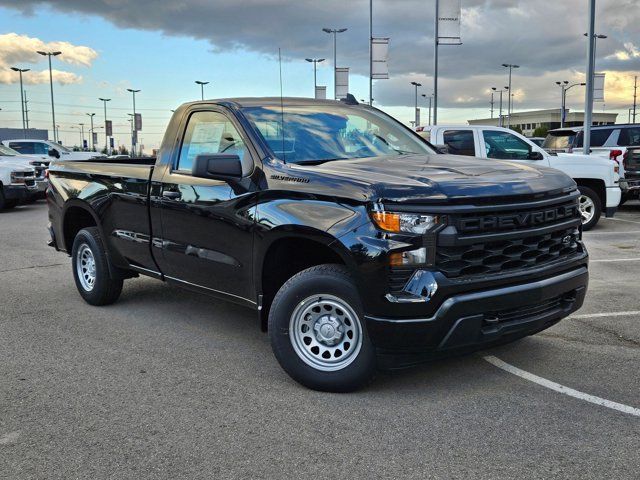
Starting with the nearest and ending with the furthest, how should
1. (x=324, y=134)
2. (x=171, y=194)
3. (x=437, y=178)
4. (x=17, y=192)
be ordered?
A: (x=437, y=178) → (x=324, y=134) → (x=171, y=194) → (x=17, y=192)

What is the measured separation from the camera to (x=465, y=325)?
3797mm

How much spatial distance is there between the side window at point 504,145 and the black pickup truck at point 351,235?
6.47 metres

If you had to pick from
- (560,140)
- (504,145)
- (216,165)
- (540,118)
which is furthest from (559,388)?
(540,118)

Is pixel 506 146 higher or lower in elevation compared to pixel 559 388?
higher

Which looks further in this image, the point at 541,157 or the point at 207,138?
the point at 541,157

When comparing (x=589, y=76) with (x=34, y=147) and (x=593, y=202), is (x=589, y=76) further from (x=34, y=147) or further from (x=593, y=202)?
(x=34, y=147)

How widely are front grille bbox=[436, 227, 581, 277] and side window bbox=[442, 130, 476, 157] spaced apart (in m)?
7.45

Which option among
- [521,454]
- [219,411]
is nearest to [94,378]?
[219,411]

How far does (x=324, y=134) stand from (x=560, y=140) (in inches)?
601

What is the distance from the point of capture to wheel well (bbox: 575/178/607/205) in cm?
1224

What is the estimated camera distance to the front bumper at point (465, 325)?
148 inches

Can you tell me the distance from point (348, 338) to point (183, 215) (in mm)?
1782

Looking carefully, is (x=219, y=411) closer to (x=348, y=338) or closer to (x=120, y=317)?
(x=348, y=338)

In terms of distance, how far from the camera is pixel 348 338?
4.14 metres
